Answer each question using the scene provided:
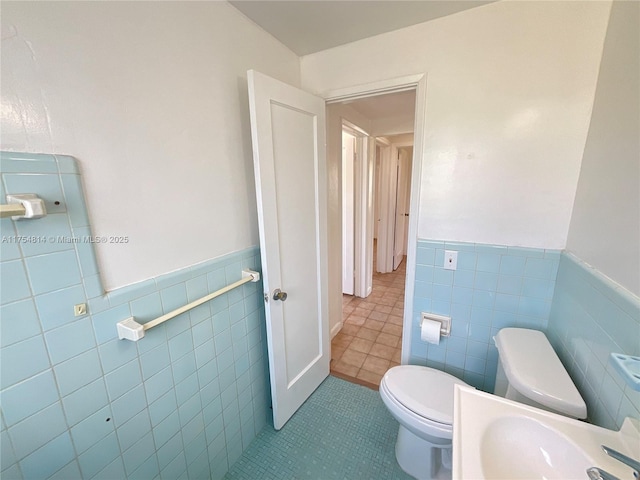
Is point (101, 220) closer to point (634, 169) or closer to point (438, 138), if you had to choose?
point (438, 138)

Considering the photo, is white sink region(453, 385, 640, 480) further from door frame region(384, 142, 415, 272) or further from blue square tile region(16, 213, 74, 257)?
door frame region(384, 142, 415, 272)

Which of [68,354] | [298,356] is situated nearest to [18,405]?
[68,354]

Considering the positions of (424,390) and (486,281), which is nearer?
(424,390)

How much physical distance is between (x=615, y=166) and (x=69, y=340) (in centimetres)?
182

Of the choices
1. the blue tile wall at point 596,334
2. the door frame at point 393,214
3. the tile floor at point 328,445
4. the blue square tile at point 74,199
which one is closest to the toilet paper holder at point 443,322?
the blue tile wall at point 596,334

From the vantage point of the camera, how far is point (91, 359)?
0.81 metres

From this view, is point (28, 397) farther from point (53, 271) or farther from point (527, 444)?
point (527, 444)

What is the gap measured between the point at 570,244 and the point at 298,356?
5.00 feet

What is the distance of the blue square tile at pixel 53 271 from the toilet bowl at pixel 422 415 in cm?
133

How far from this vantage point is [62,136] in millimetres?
722

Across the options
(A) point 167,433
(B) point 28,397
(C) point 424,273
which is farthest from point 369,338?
(B) point 28,397

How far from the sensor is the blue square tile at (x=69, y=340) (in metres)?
0.73

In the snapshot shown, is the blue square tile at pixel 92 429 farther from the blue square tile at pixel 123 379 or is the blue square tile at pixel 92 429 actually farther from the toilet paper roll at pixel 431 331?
the toilet paper roll at pixel 431 331

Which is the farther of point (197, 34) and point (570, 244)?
point (570, 244)
